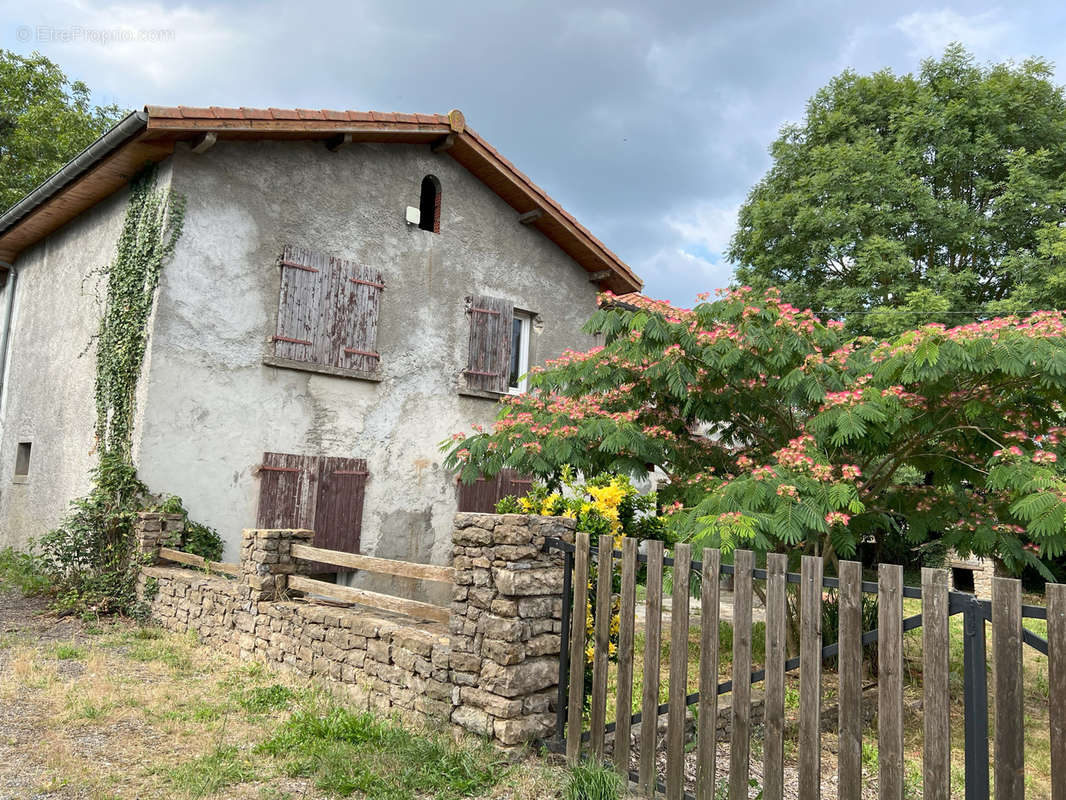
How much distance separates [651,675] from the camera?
415 centimetres

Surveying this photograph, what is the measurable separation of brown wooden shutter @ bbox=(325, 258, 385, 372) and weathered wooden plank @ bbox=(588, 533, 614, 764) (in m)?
6.85

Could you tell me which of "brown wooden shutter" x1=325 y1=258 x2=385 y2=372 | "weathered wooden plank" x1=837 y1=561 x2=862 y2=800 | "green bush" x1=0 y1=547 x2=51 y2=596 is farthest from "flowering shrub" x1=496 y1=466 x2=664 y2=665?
"green bush" x1=0 y1=547 x2=51 y2=596

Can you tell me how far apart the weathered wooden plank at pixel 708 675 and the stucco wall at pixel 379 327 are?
718 centimetres

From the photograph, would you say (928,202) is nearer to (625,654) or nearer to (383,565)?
(383,565)

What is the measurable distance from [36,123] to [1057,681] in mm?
24553

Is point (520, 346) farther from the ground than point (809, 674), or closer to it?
farther from the ground

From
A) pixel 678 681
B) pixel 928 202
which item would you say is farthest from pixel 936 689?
pixel 928 202

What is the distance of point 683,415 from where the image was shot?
7883 millimetres

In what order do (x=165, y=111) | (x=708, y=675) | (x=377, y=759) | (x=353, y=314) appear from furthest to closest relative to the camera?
(x=353, y=314)
(x=165, y=111)
(x=377, y=759)
(x=708, y=675)

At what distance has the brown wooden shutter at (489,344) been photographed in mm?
11719

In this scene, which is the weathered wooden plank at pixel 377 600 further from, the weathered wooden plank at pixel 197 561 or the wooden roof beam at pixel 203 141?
the wooden roof beam at pixel 203 141

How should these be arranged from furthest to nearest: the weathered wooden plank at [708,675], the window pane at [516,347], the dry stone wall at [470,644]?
the window pane at [516,347] → the dry stone wall at [470,644] → the weathered wooden plank at [708,675]

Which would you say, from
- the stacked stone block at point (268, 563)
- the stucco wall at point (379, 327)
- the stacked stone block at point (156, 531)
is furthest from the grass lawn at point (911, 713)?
the stacked stone block at point (156, 531)

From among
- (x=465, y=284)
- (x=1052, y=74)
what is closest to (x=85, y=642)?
(x=465, y=284)
